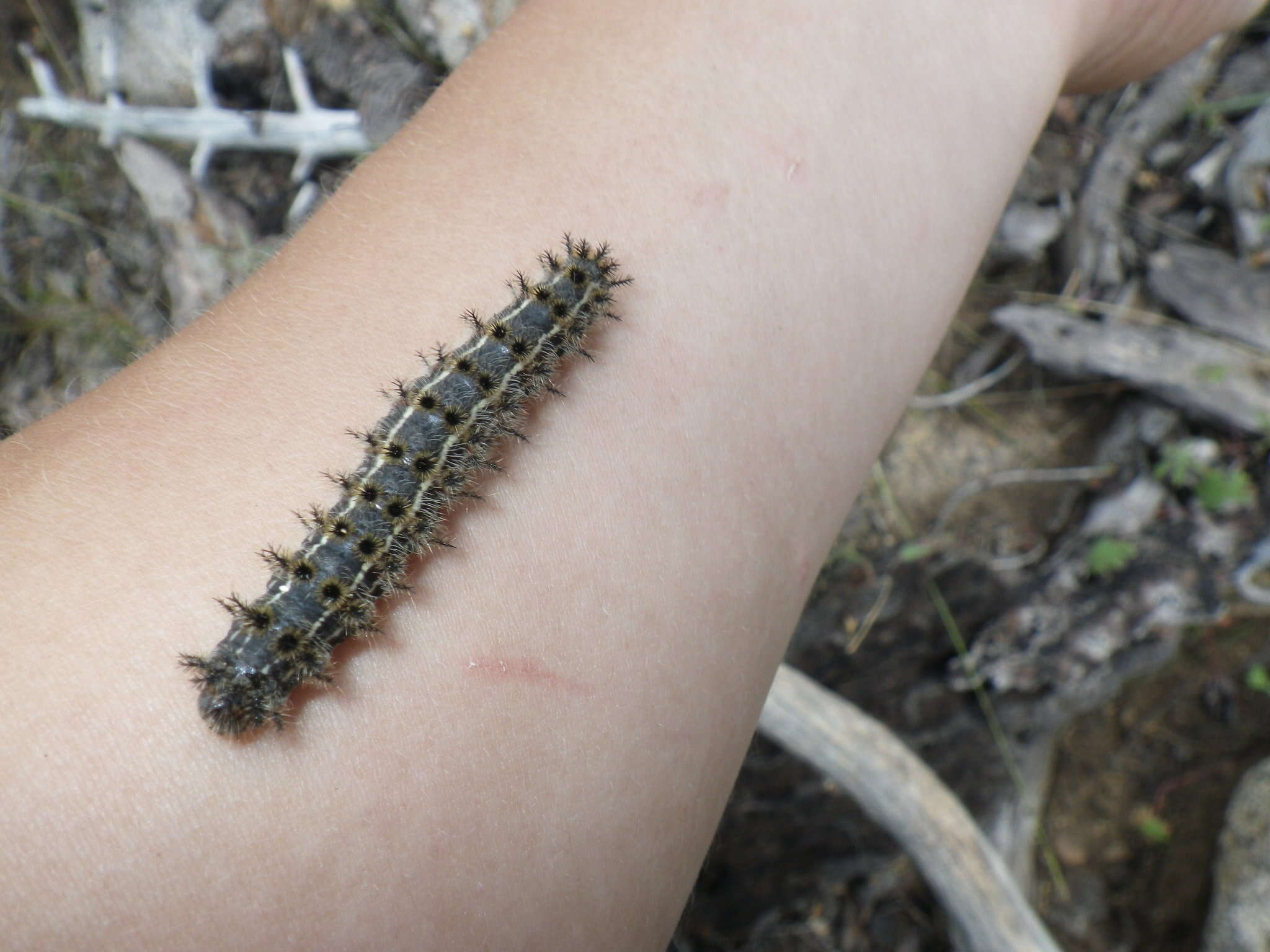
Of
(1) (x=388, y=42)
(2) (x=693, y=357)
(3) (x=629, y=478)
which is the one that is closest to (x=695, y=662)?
(3) (x=629, y=478)

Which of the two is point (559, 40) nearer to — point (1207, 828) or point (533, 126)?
point (533, 126)

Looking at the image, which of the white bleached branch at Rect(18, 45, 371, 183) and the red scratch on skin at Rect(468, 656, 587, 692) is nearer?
the red scratch on skin at Rect(468, 656, 587, 692)

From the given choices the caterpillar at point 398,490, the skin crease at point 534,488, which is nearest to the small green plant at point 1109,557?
the skin crease at point 534,488

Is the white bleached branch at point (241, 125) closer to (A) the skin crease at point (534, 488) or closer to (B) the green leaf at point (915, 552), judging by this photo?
(A) the skin crease at point (534, 488)

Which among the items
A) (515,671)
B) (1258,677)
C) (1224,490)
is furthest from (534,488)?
(1258,677)

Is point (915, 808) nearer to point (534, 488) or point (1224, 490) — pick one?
point (1224, 490)

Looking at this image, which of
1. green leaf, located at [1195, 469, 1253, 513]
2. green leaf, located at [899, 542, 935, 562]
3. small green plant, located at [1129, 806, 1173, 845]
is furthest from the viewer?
small green plant, located at [1129, 806, 1173, 845]

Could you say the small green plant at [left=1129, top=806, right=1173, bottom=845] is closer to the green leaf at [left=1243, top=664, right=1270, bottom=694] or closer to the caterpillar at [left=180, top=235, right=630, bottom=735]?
the green leaf at [left=1243, top=664, right=1270, bottom=694]

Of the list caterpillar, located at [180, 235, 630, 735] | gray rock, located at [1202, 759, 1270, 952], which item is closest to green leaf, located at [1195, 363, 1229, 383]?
gray rock, located at [1202, 759, 1270, 952]
